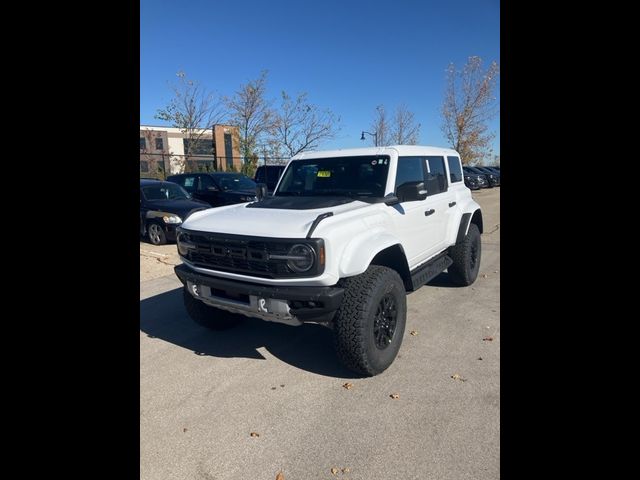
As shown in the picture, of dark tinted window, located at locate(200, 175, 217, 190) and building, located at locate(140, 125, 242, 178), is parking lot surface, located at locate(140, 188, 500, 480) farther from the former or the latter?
building, located at locate(140, 125, 242, 178)

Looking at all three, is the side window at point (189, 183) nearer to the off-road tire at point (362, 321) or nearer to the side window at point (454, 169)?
the side window at point (454, 169)

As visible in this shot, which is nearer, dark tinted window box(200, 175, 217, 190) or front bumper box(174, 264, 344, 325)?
front bumper box(174, 264, 344, 325)

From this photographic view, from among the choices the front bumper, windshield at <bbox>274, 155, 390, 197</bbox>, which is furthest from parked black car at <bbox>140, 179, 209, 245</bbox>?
the front bumper

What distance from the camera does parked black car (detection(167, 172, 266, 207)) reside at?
10656 mm

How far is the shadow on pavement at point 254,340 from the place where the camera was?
3.52 meters

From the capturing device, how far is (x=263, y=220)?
3293 mm

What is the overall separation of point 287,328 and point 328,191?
159cm

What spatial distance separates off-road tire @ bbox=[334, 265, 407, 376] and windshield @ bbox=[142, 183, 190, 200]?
7686mm

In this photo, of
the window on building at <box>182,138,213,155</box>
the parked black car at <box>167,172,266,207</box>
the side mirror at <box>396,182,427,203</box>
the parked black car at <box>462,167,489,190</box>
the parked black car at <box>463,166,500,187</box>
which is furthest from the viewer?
the parked black car at <box>463,166,500,187</box>

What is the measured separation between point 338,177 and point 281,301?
186 cm

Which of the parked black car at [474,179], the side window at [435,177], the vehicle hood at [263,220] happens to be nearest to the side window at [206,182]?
the side window at [435,177]
